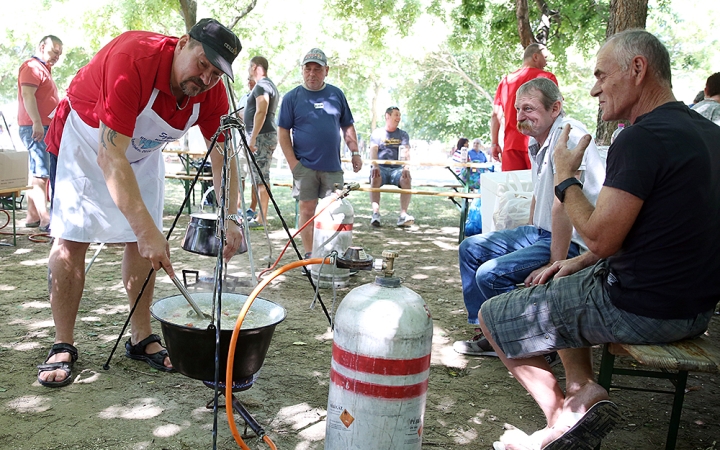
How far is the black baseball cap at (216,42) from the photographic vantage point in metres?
2.62

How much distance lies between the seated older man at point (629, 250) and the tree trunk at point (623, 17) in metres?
3.45

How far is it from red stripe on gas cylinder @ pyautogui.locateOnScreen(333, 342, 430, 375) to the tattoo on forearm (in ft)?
4.44

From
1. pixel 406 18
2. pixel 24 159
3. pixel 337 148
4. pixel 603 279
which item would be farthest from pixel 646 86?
pixel 406 18

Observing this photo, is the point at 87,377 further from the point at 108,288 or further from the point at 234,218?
the point at 108,288

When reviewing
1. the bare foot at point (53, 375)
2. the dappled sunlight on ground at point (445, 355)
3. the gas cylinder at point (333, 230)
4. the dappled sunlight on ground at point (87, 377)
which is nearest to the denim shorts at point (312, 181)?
the gas cylinder at point (333, 230)

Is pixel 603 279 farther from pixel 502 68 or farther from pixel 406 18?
pixel 406 18

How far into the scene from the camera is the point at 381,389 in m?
2.24

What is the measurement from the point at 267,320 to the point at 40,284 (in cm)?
315

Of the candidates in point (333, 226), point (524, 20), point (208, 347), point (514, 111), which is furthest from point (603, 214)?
point (524, 20)

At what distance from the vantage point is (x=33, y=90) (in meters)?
6.79

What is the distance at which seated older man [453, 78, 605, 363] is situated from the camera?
127 inches

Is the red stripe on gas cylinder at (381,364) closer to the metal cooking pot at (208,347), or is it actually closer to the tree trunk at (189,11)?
the metal cooking pot at (208,347)

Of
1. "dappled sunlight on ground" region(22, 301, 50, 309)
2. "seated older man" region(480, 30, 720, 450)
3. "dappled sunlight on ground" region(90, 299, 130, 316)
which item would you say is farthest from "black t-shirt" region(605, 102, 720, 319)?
"dappled sunlight on ground" region(22, 301, 50, 309)

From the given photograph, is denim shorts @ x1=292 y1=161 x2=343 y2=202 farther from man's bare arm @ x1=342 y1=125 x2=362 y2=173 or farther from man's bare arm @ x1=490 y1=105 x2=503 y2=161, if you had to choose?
man's bare arm @ x1=490 y1=105 x2=503 y2=161
